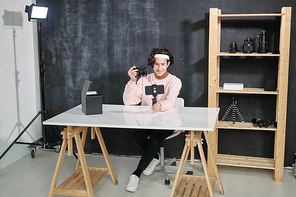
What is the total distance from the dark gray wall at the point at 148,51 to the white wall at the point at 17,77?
0.19m

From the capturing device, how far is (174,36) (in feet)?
12.0

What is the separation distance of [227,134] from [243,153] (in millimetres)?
294

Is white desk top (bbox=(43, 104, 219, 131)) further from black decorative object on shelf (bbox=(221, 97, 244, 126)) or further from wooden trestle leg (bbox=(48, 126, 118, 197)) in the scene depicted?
black decorative object on shelf (bbox=(221, 97, 244, 126))

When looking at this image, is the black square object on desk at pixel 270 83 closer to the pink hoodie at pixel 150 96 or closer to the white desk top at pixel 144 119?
the white desk top at pixel 144 119

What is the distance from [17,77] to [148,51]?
1.66 m

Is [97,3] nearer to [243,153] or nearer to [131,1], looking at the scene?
[131,1]

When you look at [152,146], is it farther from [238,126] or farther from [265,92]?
[265,92]

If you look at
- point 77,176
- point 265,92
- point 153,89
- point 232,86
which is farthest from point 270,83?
point 77,176

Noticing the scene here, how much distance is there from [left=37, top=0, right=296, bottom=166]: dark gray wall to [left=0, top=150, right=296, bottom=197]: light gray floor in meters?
0.35

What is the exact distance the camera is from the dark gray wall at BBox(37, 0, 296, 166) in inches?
137

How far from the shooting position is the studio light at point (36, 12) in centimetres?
361

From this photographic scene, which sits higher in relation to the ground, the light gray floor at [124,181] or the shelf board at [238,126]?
the shelf board at [238,126]

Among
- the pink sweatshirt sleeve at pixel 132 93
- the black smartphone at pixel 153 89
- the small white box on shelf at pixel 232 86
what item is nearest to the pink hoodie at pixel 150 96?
the pink sweatshirt sleeve at pixel 132 93

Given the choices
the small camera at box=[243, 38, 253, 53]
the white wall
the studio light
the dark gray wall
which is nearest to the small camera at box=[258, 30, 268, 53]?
the small camera at box=[243, 38, 253, 53]
